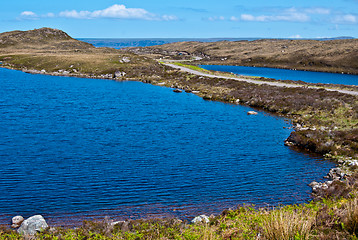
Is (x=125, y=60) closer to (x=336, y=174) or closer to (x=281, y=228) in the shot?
(x=336, y=174)

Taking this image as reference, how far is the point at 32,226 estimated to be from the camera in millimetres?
14969

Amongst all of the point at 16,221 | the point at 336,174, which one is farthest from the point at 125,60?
the point at 16,221

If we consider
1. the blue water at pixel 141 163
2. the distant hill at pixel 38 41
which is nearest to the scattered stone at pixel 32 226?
the blue water at pixel 141 163

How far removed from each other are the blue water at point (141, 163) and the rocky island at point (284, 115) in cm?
237

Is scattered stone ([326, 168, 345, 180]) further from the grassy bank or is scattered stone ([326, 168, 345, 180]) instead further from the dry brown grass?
the dry brown grass

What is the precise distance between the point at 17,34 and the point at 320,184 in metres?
204

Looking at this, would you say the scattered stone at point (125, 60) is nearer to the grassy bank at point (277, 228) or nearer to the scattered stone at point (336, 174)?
the scattered stone at point (336, 174)

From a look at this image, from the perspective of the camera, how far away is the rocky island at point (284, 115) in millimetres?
10123

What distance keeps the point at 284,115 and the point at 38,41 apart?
168015 mm

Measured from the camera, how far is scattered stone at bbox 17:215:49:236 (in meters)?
14.7

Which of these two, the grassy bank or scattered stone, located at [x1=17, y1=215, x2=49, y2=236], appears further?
scattered stone, located at [x1=17, y1=215, x2=49, y2=236]

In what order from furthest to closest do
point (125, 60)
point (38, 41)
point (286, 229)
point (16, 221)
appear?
1. point (38, 41)
2. point (125, 60)
3. point (16, 221)
4. point (286, 229)

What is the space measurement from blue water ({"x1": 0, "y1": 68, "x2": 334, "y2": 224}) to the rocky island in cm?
237

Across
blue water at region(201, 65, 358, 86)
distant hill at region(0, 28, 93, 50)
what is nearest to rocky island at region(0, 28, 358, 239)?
distant hill at region(0, 28, 93, 50)
